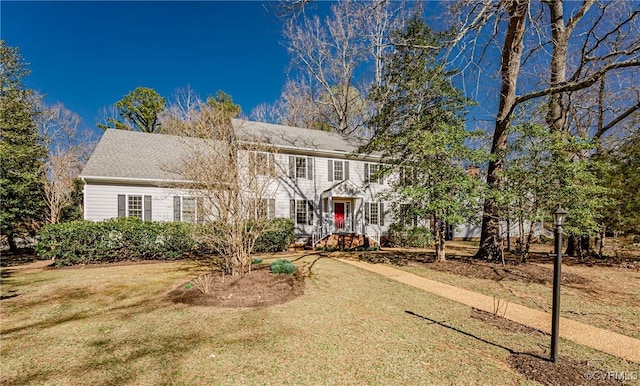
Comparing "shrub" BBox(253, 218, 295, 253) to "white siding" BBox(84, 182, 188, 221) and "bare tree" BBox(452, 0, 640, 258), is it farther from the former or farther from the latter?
"bare tree" BBox(452, 0, 640, 258)

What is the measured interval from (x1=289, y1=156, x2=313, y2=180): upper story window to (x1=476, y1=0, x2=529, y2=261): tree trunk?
366 inches

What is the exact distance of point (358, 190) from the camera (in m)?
16.8

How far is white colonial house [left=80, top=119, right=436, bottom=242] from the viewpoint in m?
13.0

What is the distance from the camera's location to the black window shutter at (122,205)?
13.1m

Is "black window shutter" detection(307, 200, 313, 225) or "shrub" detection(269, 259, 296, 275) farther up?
"black window shutter" detection(307, 200, 313, 225)

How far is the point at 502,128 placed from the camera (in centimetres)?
1073

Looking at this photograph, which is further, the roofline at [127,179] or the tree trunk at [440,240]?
the roofline at [127,179]

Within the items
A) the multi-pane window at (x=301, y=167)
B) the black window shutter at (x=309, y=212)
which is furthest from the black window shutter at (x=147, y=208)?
the black window shutter at (x=309, y=212)

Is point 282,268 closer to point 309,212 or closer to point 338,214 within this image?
point 309,212

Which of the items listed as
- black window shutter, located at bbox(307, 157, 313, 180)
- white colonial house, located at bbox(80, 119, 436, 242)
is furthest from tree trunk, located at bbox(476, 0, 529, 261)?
black window shutter, located at bbox(307, 157, 313, 180)

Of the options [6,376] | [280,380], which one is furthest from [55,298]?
[280,380]

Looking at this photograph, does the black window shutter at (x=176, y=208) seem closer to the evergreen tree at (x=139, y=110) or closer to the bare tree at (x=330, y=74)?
the bare tree at (x=330, y=74)

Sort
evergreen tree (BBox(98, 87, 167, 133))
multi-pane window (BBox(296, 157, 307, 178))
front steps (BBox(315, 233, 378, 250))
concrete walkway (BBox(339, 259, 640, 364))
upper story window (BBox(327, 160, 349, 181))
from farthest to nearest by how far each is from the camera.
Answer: evergreen tree (BBox(98, 87, 167, 133)) → upper story window (BBox(327, 160, 349, 181)) → multi-pane window (BBox(296, 157, 307, 178)) → front steps (BBox(315, 233, 378, 250)) → concrete walkway (BBox(339, 259, 640, 364))

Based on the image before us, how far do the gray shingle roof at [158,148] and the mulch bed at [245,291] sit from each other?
6.32 meters
